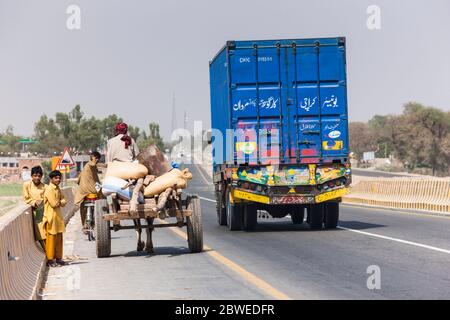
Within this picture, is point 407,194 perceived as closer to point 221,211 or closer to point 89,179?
point 221,211

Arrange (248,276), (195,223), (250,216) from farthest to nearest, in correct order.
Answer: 1. (250,216)
2. (195,223)
3. (248,276)

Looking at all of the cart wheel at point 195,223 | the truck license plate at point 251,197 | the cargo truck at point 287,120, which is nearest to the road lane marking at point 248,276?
the cart wheel at point 195,223

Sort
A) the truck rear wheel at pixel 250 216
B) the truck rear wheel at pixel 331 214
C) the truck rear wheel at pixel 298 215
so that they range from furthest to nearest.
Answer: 1. the truck rear wheel at pixel 298 215
2. the truck rear wheel at pixel 331 214
3. the truck rear wheel at pixel 250 216

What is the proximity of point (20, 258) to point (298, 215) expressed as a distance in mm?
13714

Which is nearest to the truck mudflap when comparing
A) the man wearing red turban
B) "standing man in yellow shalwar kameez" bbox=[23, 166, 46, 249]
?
the man wearing red turban

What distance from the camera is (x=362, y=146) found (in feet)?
612

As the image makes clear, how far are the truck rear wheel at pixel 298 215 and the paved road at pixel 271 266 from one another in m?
1.68

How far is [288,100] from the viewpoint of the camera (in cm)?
2123

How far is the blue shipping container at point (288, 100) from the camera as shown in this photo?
21.2 metres

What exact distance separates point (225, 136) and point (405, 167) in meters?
110

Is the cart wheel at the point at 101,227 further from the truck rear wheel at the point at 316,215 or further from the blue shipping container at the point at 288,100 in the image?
the truck rear wheel at the point at 316,215

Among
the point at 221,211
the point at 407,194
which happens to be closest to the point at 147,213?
the point at 221,211

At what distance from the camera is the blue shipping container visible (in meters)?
21.2
